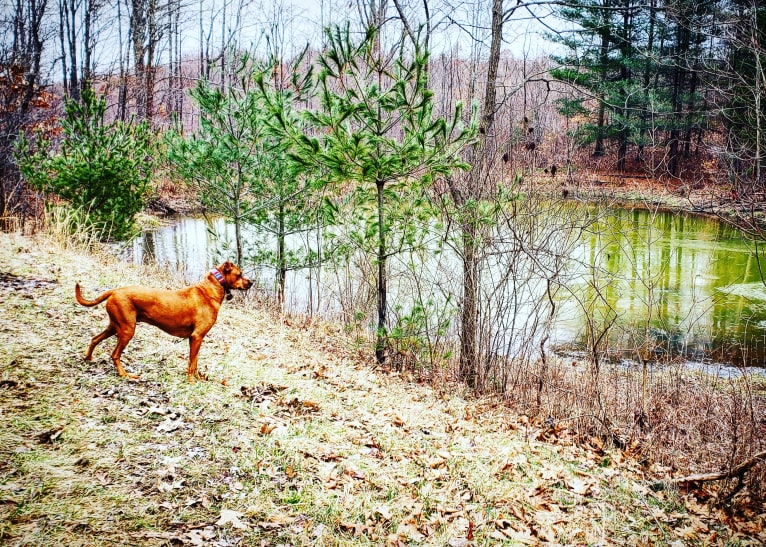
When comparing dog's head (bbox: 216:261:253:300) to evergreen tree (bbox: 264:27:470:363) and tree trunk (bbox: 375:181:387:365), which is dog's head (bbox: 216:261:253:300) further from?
tree trunk (bbox: 375:181:387:365)

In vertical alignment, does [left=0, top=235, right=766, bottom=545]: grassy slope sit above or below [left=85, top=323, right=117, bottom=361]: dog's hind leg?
below

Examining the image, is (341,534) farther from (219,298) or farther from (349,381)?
(349,381)

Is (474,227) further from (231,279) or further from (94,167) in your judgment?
(94,167)

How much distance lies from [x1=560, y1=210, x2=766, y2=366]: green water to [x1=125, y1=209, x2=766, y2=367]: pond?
0.03 metres

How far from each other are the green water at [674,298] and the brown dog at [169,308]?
14.4ft

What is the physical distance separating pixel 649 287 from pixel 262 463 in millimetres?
5307

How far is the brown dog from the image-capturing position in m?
4.20

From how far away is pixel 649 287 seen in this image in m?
6.30

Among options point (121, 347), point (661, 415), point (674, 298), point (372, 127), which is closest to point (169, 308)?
point (121, 347)

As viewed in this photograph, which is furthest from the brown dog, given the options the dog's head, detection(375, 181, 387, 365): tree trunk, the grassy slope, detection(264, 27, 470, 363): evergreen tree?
detection(375, 181, 387, 365): tree trunk

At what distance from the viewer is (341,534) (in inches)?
126

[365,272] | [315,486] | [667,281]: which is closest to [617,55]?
[667,281]

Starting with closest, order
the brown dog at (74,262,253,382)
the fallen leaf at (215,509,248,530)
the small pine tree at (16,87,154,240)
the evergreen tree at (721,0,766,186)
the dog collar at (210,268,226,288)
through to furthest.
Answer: the fallen leaf at (215,509,248,530) < the brown dog at (74,262,253,382) < the dog collar at (210,268,226,288) < the evergreen tree at (721,0,766,186) < the small pine tree at (16,87,154,240)

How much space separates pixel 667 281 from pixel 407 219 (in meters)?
10.0
